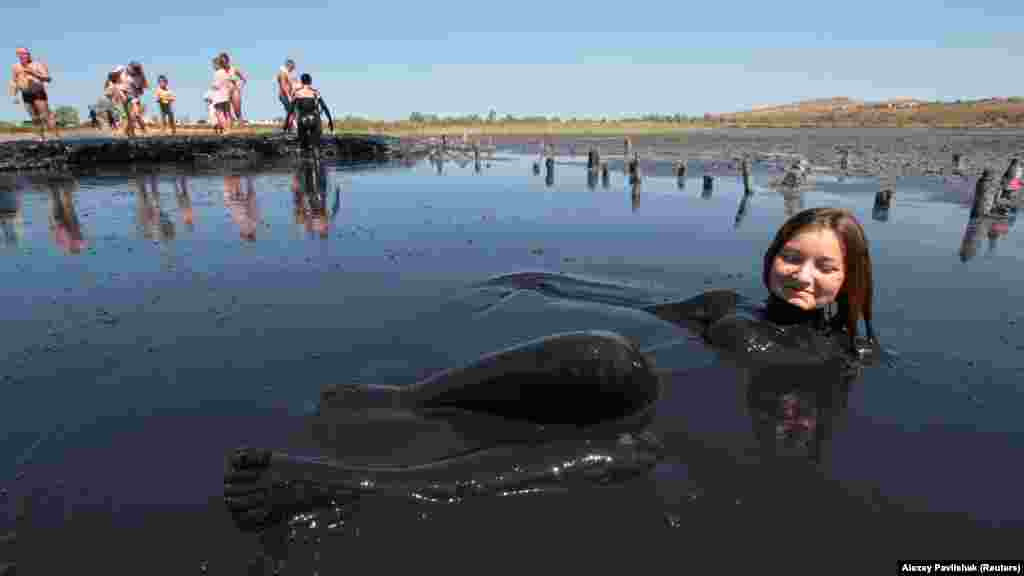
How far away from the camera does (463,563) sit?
1.95 metres

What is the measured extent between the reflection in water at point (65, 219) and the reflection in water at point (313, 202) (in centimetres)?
294

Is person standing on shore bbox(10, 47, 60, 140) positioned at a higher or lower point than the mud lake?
higher

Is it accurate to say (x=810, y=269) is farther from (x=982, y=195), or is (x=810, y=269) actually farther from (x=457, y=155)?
(x=457, y=155)

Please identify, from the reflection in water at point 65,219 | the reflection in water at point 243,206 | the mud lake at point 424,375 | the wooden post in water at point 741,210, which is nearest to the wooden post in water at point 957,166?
the wooden post in water at point 741,210

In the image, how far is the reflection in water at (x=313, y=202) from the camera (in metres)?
8.66

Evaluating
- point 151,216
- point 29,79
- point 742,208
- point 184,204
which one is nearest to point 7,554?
point 151,216

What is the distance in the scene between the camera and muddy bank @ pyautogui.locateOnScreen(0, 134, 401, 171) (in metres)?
17.8

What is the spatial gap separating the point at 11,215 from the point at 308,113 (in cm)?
1175

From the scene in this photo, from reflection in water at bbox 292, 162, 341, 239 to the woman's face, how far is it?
6403 mm

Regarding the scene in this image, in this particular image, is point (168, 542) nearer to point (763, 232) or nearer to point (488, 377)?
point (488, 377)

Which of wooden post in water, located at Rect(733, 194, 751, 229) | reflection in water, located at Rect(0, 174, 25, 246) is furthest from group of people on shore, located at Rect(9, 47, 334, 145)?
wooden post in water, located at Rect(733, 194, 751, 229)

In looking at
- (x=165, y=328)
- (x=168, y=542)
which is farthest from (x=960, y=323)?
(x=165, y=328)

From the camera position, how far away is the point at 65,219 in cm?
917

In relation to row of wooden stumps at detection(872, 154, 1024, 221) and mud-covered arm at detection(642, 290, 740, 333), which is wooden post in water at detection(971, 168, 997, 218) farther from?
mud-covered arm at detection(642, 290, 740, 333)
